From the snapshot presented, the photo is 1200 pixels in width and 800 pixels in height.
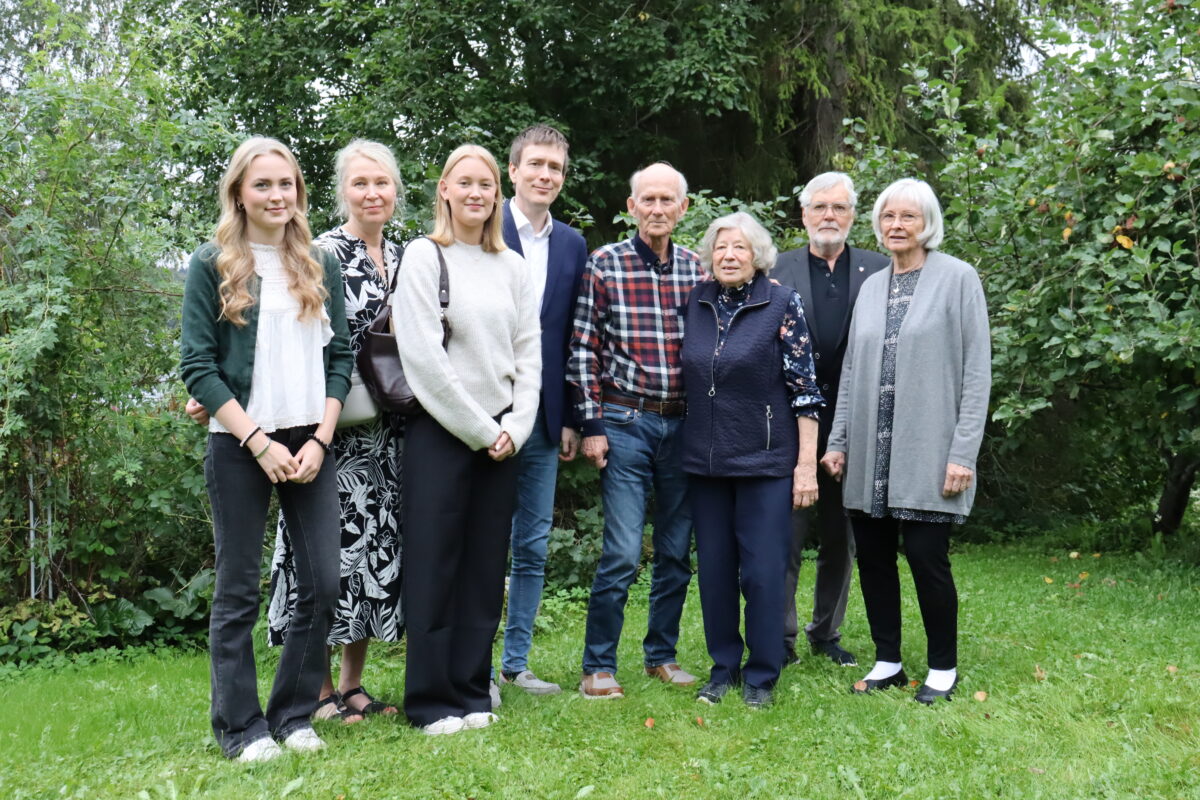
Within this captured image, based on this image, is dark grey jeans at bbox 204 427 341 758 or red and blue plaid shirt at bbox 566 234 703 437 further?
red and blue plaid shirt at bbox 566 234 703 437

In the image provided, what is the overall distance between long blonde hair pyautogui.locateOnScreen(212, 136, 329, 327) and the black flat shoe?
2.48 m

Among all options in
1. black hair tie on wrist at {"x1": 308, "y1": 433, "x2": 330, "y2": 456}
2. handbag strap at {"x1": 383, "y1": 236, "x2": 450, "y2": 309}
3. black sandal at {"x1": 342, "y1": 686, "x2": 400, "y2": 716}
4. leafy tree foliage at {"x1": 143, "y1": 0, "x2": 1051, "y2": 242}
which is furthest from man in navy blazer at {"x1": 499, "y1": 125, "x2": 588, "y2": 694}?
leafy tree foliage at {"x1": 143, "y1": 0, "x2": 1051, "y2": 242}

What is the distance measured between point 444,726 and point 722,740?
96 centimetres

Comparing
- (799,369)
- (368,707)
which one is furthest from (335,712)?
(799,369)

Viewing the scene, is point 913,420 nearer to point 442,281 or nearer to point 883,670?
point 883,670

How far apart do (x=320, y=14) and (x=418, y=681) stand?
8790 millimetres

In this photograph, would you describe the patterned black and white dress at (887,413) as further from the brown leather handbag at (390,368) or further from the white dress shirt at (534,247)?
the brown leather handbag at (390,368)

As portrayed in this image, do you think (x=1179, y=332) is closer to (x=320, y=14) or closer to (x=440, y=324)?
(x=440, y=324)

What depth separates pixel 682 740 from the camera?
11.5ft

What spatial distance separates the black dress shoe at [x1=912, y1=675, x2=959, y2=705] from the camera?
3.82m

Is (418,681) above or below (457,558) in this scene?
below

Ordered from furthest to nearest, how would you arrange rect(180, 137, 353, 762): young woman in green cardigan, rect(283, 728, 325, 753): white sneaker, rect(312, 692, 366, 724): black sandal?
1. rect(312, 692, 366, 724): black sandal
2. rect(283, 728, 325, 753): white sneaker
3. rect(180, 137, 353, 762): young woman in green cardigan

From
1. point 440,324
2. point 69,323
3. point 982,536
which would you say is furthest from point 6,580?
point 982,536

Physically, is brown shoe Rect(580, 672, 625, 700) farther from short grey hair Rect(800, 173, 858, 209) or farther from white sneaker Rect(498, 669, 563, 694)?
short grey hair Rect(800, 173, 858, 209)
